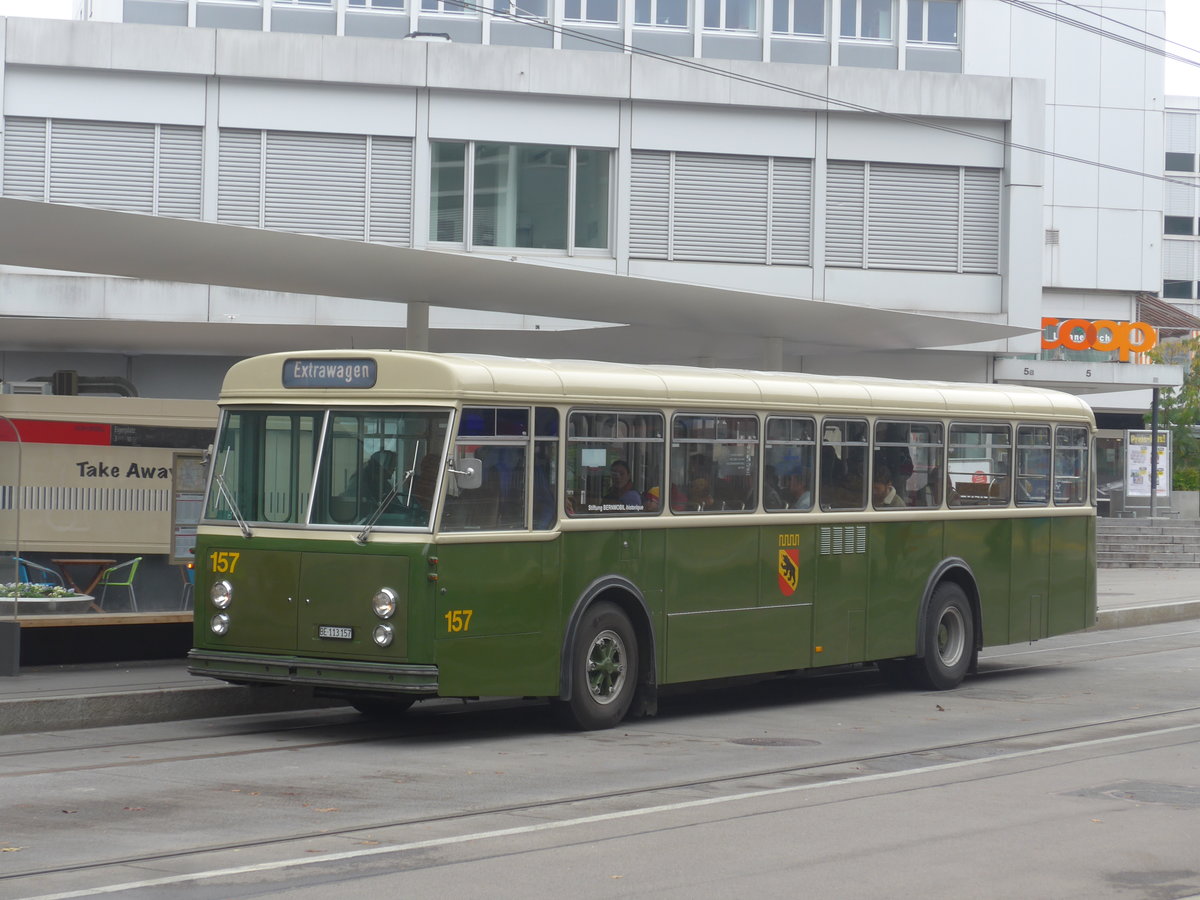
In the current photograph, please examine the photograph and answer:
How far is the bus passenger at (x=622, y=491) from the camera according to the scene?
497 inches

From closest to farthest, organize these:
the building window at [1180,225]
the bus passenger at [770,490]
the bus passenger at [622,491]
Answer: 1. the bus passenger at [622,491]
2. the bus passenger at [770,490]
3. the building window at [1180,225]

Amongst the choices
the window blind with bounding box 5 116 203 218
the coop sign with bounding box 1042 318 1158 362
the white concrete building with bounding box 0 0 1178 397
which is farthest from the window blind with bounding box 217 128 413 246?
the coop sign with bounding box 1042 318 1158 362

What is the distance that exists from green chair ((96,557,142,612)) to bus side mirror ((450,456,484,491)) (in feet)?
15.2

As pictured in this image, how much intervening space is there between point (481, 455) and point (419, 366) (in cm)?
75

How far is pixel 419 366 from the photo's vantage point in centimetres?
1166

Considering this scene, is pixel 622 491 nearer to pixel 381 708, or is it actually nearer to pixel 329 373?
pixel 329 373

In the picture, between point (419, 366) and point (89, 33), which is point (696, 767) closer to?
point (419, 366)

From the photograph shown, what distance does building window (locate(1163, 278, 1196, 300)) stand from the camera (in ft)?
281

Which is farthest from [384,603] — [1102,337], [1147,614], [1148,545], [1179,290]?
[1179,290]

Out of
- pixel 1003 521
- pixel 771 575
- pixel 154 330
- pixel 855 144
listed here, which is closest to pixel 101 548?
pixel 771 575

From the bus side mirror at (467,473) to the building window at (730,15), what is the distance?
955 inches

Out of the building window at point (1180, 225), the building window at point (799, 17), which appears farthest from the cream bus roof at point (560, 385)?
the building window at point (1180, 225)

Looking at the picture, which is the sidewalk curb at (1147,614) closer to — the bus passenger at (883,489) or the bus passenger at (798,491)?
the bus passenger at (883,489)

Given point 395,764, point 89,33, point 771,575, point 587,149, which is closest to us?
point 395,764
